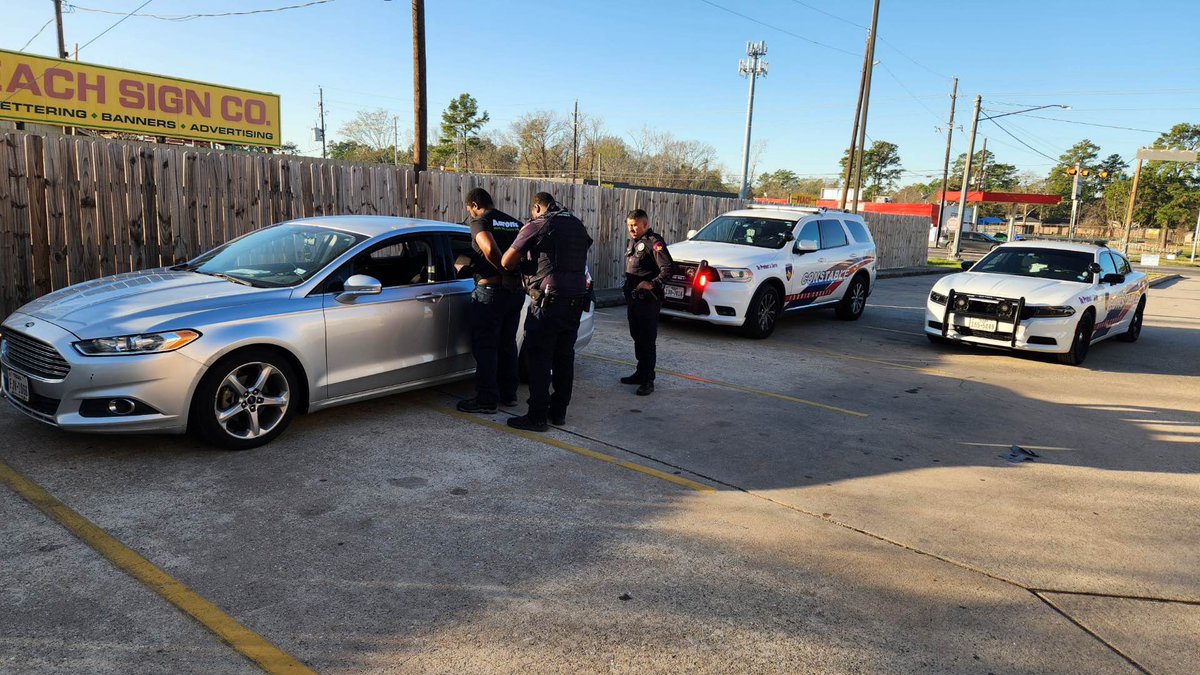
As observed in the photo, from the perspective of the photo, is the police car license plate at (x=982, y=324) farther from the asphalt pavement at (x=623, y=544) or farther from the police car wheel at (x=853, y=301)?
the asphalt pavement at (x=623, y=544)

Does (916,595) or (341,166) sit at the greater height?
(341,166)

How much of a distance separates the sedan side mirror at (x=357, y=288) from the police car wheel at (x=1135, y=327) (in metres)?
12.1

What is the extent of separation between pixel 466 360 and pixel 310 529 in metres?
2.65

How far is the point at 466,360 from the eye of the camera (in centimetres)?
648

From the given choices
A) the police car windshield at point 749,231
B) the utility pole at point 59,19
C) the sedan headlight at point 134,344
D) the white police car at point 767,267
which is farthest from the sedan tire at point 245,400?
the utility pole at point 59,19

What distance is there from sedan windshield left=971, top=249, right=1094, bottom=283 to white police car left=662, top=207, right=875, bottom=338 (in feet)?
6.76

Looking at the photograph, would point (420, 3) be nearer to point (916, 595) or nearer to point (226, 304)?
point (226, 304)

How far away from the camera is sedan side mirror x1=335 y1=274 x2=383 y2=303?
17.6ft

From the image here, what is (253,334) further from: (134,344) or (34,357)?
(34,357)

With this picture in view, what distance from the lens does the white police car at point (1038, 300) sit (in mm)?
9625

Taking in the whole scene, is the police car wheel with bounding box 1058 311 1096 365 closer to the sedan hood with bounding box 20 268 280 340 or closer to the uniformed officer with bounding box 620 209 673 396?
the uniformed officer with bounding box 620 209 673 396

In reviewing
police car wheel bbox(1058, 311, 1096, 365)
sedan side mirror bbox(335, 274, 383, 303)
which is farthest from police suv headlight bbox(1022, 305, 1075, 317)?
sedan side mirror bbox(335, 274, 383, 303)

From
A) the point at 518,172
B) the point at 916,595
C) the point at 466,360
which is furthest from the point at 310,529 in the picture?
the point at 518,172

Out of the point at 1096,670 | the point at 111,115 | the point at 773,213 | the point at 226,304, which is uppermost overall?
the point at 111,115
